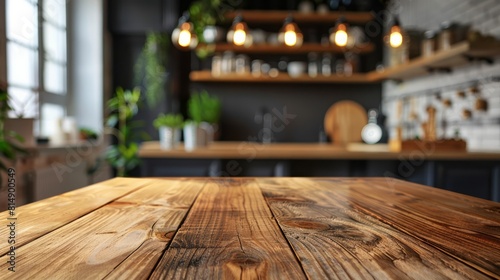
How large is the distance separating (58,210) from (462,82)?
3.40m

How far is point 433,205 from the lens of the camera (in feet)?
3.31

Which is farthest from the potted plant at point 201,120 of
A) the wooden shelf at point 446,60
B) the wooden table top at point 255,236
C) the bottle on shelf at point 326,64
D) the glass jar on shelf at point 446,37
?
the wooden table top at point 255,236

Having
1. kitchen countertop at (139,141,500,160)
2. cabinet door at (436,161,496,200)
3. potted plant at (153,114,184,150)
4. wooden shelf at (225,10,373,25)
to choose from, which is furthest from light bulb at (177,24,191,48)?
cabinet door at (436,161,496,200)

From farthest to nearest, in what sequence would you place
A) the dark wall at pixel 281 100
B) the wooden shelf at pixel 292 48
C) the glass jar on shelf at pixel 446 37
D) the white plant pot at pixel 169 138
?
the dark wall at pixel 281 100, the wooden shelf at pixel 292 48, the glass jar on shelf at pixel 446 37, the white plant pot at pixel 169 138

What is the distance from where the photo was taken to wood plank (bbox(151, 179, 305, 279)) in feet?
1.69

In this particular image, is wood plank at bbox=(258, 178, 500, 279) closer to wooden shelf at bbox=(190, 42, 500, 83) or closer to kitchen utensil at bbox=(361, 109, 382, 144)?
wooden shelf at bbox=(190, 42, 500, 83)

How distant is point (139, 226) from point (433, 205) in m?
0.63

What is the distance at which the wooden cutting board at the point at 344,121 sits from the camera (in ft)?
15.8

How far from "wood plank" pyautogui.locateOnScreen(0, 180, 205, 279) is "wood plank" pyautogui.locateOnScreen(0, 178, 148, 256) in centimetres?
2

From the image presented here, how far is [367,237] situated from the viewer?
0.69 meters

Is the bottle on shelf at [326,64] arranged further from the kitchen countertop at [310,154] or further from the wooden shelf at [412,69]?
the kitchen countertop at [310,154]

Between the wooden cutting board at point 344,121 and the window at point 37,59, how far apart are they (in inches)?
105

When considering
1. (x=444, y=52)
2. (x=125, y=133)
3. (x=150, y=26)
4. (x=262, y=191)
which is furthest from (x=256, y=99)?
(x=262, y=191)

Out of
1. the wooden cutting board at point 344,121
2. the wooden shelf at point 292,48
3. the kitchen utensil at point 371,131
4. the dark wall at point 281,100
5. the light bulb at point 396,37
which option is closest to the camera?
the light bulb at point 396,37
